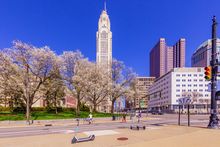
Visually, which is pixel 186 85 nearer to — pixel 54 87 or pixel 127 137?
pixel 54 87

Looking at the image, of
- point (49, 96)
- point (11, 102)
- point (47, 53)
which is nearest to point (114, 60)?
point (49, 96)

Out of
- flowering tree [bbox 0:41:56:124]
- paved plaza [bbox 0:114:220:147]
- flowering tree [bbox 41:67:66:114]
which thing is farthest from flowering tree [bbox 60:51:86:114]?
paved plaza [bbox 0:114:220:147]

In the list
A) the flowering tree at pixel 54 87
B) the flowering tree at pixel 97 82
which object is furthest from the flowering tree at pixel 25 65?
the flowering tree at pixel 97 82

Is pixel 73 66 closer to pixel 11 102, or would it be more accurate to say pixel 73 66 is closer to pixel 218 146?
pixel 11 102

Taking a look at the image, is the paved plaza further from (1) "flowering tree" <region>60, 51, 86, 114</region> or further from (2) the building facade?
(2) the building facade

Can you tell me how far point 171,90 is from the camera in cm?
13862

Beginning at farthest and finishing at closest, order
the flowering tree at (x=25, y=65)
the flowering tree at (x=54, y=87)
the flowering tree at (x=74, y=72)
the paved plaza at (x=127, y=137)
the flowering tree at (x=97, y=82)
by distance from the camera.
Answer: the flowering tree at (x=97, y=82), the flowering tree at (x=74, y=72), the flowering tree at (x=54, y=87), the flowering tree at (x=25, y=65), the paved plaza at (x=127, y=137)

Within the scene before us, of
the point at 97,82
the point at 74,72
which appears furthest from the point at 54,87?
the point at 97,82

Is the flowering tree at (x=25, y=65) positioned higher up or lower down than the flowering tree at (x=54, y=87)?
higher up

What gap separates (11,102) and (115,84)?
2593 cm

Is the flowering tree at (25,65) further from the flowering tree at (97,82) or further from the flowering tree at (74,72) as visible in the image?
the flowering tree at (97,82)

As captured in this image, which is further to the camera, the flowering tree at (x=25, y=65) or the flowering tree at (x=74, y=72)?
the flowering tree at (x=74, y=72)

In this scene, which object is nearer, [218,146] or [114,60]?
[218,146]

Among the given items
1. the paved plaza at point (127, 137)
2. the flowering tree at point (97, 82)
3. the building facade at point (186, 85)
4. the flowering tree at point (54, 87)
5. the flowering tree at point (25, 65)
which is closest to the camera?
the paved plaza at point (127, 137)
